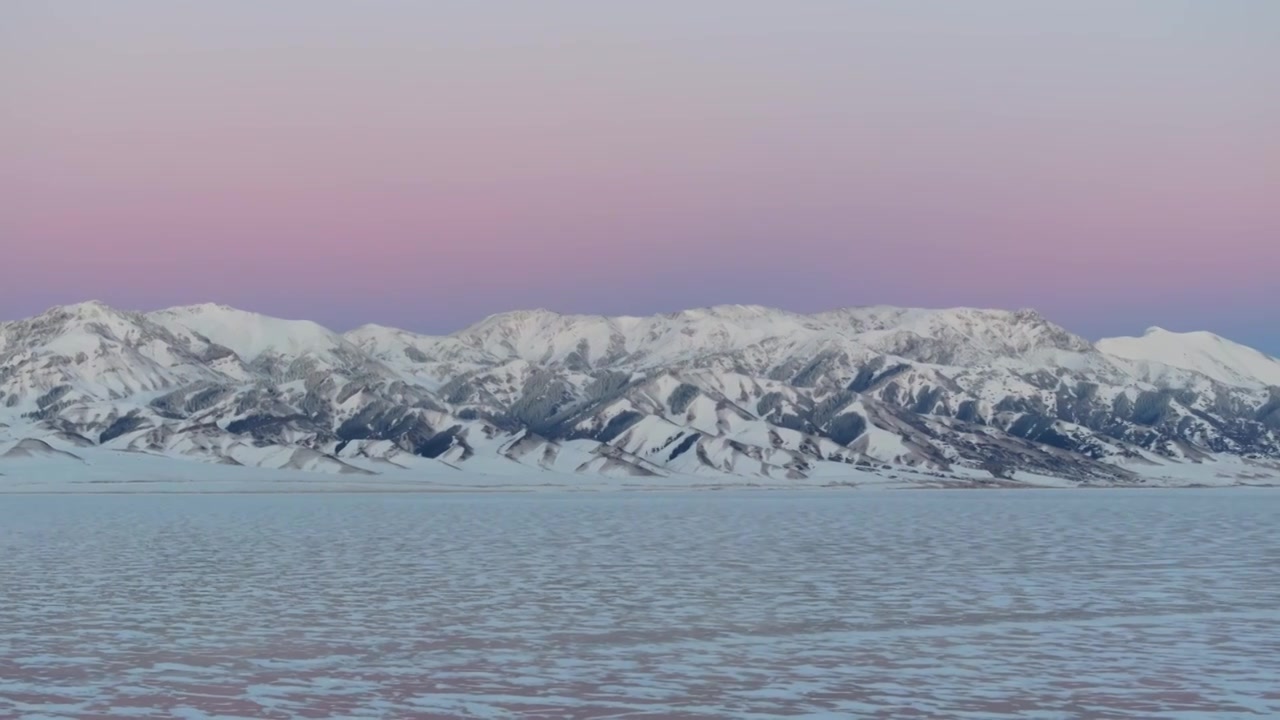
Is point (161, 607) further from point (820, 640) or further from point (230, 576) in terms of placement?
point (820, 640)

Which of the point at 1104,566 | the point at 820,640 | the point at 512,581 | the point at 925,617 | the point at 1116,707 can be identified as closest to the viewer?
the point at 1116,707

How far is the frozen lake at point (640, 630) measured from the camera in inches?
1389

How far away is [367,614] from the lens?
172ft

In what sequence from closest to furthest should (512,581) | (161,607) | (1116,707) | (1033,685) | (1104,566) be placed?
1. (1116,707)
2. (1033,685)
3. (161,607)
4. (512,581)
5. (1104,566)

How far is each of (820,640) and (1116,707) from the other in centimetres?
1211

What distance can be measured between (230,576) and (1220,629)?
4072cm

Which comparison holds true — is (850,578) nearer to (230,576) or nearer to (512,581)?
(512,581)

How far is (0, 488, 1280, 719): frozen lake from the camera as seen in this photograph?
116 feet

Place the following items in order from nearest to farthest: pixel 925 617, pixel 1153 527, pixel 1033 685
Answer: pixel 1033 685 → pixel 925 617 → pixel 1153 527

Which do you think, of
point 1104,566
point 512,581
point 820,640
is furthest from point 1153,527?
point 820,640

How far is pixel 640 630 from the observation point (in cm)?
4734

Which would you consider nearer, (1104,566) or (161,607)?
(161,607)

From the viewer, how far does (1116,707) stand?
3406 centimetres

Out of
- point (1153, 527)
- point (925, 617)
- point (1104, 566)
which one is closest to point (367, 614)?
point (925, 617)
